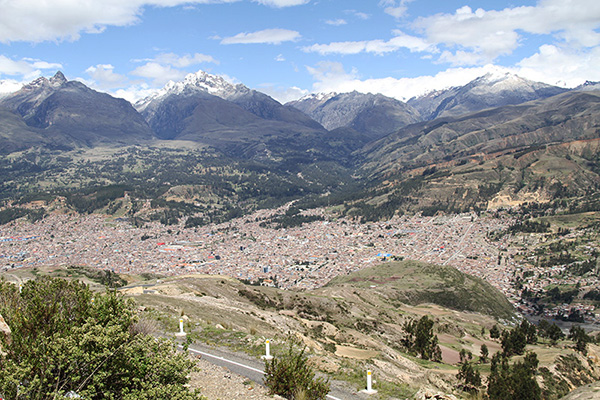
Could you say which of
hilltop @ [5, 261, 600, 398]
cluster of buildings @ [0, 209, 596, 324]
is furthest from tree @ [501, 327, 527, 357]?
cluster of buildings @ [0, 209, 596, 324]

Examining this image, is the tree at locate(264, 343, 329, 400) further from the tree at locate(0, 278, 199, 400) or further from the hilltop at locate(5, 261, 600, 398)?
the tree at locate(0, 278, 199, 400)

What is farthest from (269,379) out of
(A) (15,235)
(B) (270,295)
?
(A) (15,235)

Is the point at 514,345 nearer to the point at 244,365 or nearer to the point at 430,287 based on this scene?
the point at 430,287

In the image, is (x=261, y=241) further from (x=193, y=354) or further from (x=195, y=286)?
(x=193, y=354)

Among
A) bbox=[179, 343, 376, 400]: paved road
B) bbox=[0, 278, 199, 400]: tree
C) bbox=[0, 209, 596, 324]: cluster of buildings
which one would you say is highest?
bbox=[0, 278, 199, 400]: tree

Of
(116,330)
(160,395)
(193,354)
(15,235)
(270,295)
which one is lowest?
(15,235)

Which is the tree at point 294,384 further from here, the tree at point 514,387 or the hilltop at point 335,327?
the tree at point 514,387

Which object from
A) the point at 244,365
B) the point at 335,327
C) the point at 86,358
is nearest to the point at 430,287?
the point at 335,327
